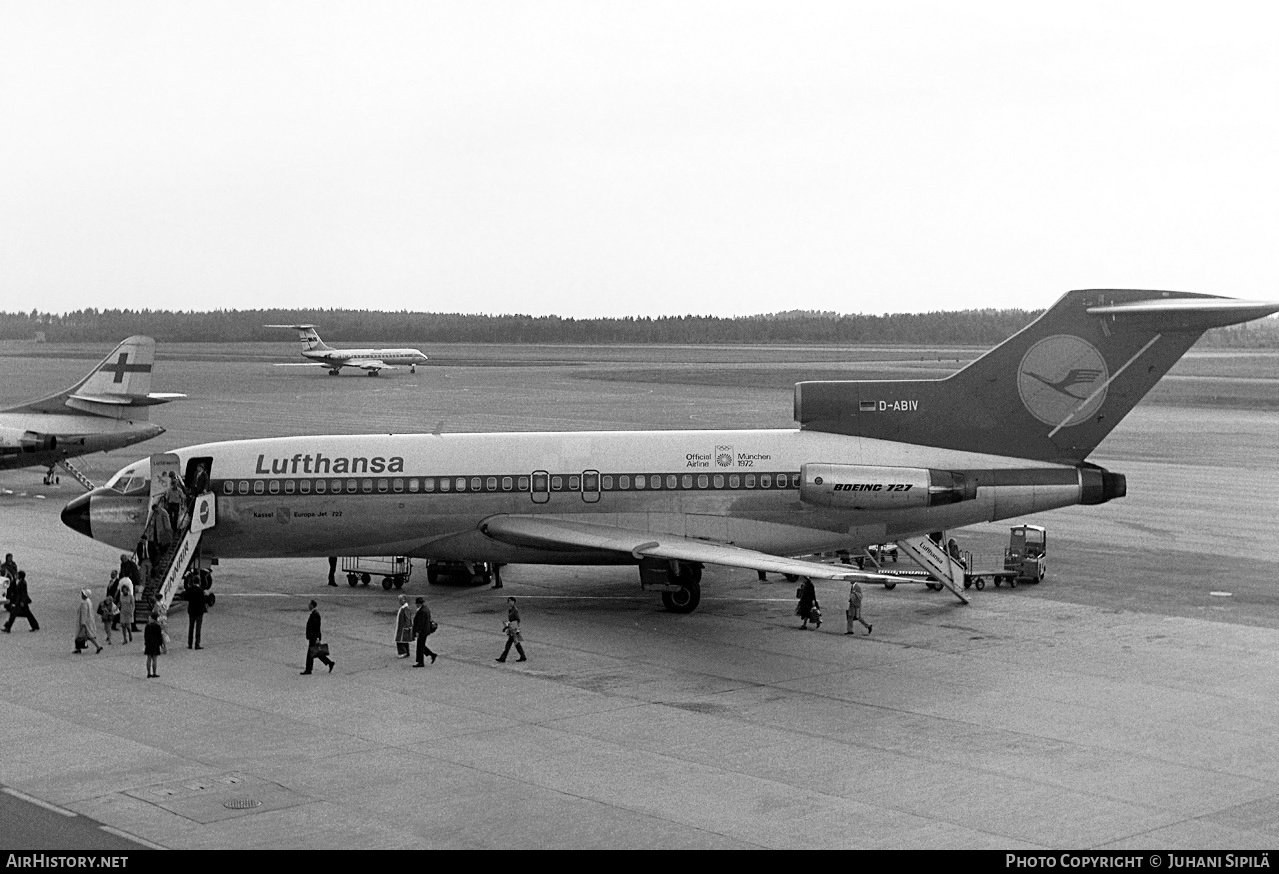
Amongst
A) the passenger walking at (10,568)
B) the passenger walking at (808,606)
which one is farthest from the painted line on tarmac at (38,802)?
the passenger walking at (808,606)

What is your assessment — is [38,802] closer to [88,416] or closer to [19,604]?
[19,604]

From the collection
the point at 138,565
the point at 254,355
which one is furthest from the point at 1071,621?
the point at 254,355

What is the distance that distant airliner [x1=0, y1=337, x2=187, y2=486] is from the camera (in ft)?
149

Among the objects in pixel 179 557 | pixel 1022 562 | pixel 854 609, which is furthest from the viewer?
pixel 1022 562

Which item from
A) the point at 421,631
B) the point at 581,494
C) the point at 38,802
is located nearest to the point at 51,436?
the point at 581,494

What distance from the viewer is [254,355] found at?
6708 inches

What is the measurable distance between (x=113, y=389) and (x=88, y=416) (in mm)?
1163

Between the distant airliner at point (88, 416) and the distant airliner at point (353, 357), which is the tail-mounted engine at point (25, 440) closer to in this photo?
the distant airliner at point (88, 416)

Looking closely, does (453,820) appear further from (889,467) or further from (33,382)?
(33,382)

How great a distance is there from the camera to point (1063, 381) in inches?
1160

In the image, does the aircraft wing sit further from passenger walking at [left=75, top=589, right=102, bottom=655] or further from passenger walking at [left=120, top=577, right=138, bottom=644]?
passenger walking at [left=75, top=589, right=102, bottom=655]

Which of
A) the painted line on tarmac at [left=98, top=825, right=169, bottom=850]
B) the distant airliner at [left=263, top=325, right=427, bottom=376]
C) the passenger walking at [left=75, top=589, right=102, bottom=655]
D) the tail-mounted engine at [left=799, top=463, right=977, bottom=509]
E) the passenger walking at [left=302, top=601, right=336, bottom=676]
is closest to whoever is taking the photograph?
the painted line on tarmac at [left=98, top=825, right=169, bottom=850]

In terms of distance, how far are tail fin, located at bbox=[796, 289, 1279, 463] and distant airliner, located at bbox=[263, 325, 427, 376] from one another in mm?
93564

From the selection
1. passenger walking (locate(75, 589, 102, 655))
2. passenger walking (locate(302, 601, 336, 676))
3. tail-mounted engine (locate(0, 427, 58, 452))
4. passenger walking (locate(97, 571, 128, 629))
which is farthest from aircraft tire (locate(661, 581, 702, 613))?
tail-mounted engine (locate(0, 427, 58, 452))
